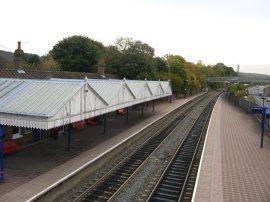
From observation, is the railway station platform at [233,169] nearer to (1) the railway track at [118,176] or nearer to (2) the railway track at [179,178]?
(2) the railway track at [179,178]

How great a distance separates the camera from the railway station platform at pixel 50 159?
1253 cm

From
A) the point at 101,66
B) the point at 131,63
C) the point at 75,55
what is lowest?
the point at 101,66

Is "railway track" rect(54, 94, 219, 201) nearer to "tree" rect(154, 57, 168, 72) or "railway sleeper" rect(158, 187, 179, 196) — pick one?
"railway sleeper" rect(158, 187, 179, 196)

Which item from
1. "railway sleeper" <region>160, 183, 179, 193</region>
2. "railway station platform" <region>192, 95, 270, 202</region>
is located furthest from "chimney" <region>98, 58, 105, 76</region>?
"railway sleeper" <region>160, 183, 179, 193</region>

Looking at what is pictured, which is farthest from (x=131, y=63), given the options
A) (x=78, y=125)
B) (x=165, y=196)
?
(x=165, y=196)

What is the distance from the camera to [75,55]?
60.1m

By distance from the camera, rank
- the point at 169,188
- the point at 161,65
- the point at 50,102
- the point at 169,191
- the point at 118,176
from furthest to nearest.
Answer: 1. the point at 161,65
2. the point at 118,176
3. the point at 50,102
4. the point at 169,188
5. the point at 169,191

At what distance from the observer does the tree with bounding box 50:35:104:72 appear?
2344 inches

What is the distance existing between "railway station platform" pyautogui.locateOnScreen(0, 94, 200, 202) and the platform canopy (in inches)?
89.8

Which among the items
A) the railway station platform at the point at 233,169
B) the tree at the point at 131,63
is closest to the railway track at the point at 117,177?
the railway station platform at the point at 233,169

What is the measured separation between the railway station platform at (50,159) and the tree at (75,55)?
35258 millimetres

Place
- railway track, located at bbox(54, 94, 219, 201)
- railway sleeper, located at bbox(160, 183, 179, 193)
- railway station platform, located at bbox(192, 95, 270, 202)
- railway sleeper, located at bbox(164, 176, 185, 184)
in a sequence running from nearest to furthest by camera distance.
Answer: railway station platform, located at bbox(192, 95, 270, 202)
railway track, located at bbox(54, 94, 219, 201)
railway sleeper, located at bbox(160, 183, 179, 193)
railway sleeper, located at bbox(164, 176, 185, 184)

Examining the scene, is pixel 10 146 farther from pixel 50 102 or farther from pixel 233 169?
pixel 233 169

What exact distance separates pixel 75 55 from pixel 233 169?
48.4 m
